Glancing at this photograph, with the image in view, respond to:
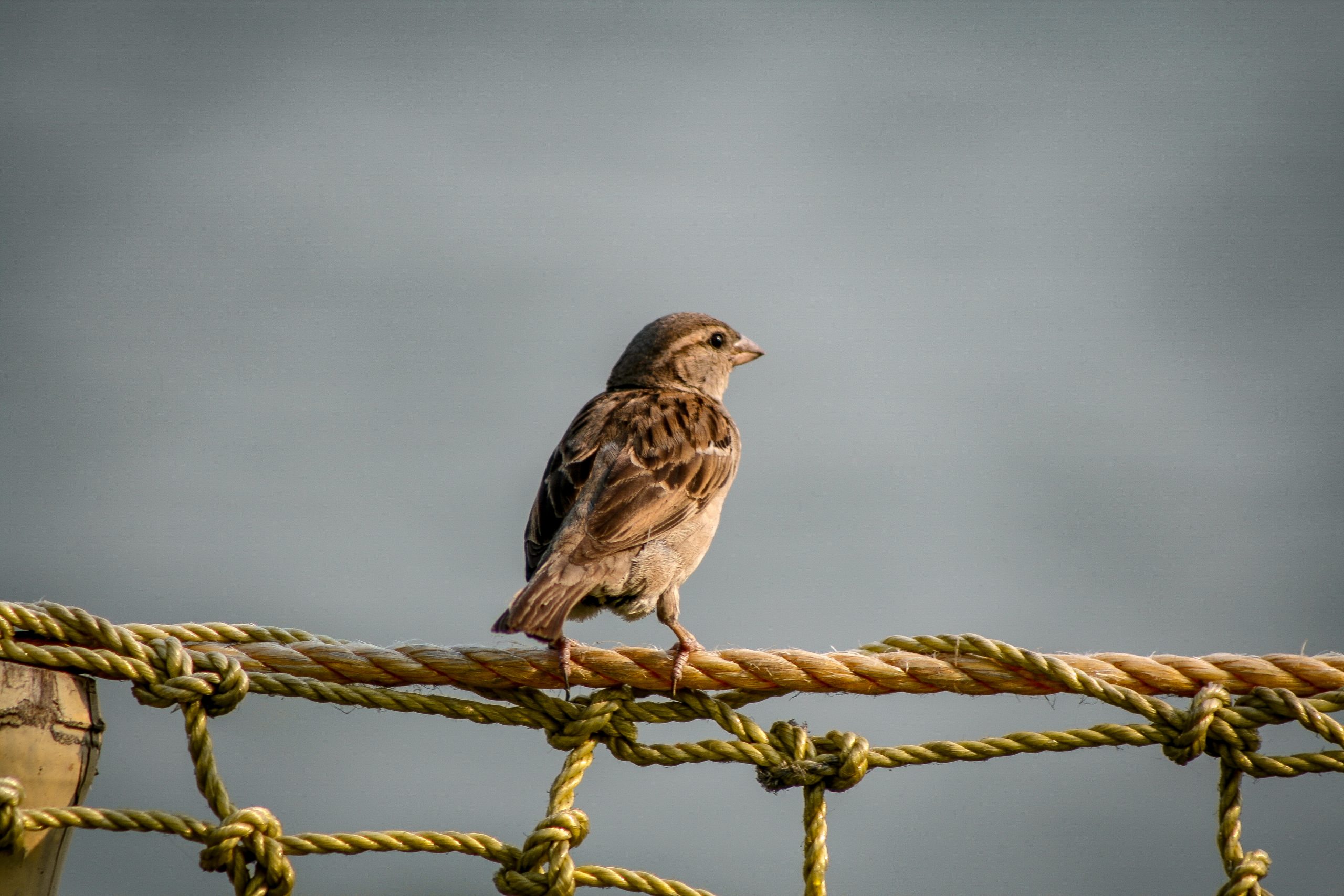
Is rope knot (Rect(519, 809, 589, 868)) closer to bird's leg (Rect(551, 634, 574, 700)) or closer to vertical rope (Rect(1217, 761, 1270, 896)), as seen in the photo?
bird's leg (Rect(551, 634, 574, 700))

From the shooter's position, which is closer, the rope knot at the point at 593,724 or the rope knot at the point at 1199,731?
the rope knot at the point at 1199,731

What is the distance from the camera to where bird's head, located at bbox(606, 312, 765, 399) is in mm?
6684

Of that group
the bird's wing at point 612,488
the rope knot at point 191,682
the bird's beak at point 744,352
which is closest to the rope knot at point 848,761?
the bird's wing at point 612,488

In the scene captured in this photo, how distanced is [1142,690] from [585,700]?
135cm

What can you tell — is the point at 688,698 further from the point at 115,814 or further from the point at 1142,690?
the point at 115,814

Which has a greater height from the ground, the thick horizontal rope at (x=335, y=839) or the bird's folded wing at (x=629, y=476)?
the bird's folded wing at (x=629, y=476)

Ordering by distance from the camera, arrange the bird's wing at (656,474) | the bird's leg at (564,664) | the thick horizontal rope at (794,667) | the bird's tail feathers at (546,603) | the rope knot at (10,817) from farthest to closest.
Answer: the bird's wing at (656,474)
the bird's tail feathers at (546,603)
the bird's leg at (564,664)
the thick horizontal rope at (794,667)
the rope knot at (10,817)

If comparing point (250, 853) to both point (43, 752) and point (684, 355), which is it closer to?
point (43, 752)

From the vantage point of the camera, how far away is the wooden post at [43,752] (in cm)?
242

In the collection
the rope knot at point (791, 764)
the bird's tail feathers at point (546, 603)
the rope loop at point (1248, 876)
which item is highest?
the bird's tail feathers at point (546, 603)

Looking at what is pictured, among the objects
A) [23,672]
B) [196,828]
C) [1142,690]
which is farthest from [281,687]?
[1142,690]

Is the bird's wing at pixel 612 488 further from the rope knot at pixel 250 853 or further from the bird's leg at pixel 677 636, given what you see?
the rope knot at pixel 250 853

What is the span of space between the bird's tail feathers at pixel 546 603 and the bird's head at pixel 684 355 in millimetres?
2637

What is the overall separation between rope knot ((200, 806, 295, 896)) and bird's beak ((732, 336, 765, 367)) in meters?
4.73
